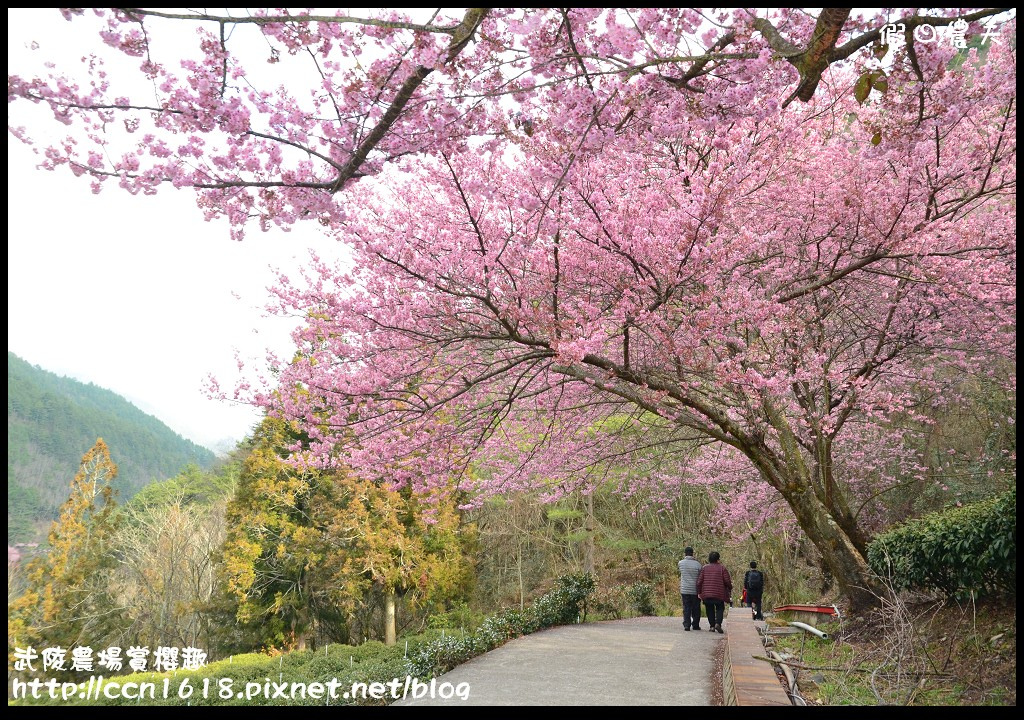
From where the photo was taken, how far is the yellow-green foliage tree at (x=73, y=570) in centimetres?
1572

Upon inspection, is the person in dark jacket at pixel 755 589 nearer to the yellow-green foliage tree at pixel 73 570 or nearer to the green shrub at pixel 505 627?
the green shrub at pixel 505 627

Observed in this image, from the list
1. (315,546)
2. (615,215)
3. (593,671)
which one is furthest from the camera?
(315,546)

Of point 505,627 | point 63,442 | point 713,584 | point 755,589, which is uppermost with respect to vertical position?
point 63,442

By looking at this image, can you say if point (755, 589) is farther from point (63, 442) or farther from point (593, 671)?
point (63, 442)

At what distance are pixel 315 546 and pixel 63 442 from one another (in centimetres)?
1345

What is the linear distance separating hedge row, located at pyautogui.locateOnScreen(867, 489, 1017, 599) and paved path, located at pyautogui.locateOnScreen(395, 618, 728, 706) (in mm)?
2200

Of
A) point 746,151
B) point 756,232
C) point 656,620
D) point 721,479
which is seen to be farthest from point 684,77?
point 656,620

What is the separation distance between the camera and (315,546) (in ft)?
53.5

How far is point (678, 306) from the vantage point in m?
7.02

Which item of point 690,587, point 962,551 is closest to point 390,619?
point 690,587

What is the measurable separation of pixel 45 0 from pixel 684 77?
142 inches

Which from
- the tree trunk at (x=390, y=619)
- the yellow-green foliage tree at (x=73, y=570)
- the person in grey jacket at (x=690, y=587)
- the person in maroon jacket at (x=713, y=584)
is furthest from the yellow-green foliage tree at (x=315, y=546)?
the person in maroon jacket at (x=713, y=584)

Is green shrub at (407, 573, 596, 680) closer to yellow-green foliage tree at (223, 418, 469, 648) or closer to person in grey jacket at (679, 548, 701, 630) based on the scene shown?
person in grey jacket at (679, 548, 701, 630)

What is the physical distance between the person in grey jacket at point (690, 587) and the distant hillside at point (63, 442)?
9.87 meters
